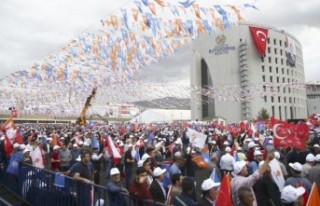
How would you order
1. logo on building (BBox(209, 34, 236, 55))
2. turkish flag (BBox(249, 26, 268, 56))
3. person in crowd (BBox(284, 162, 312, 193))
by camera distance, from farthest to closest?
logo on building (BBox(209, 34, 236, 55)), turkish flag (BBox(249, 26, 268, 56)), person in crowd (BBox(284, 162, 312, 193))

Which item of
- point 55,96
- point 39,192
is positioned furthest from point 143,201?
point 55,96

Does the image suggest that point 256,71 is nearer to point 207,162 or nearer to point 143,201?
point 207,162

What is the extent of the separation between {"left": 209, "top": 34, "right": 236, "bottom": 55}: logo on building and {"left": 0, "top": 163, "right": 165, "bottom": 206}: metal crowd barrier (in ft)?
244

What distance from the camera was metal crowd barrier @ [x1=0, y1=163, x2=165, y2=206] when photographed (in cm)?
564

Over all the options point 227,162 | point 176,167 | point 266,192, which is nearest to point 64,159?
point 176,167

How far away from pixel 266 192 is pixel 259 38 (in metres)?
76.2

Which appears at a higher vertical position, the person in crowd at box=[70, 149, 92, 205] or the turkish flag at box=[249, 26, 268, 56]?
the turkish flag at box=[249, 26, 268, 56]

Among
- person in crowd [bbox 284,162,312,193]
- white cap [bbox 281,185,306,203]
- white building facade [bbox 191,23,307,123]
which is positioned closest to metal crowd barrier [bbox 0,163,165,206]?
white cap [bbox 281,185,306,203]

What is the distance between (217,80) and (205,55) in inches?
266

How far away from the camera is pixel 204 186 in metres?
4.79

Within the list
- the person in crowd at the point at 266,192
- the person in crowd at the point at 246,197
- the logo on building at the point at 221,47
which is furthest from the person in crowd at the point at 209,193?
the logo on building at the point at 221,47

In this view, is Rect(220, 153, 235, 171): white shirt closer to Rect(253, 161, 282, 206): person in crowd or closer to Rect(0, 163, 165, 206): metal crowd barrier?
Rect(253, 161, 282, 206): person in crowd

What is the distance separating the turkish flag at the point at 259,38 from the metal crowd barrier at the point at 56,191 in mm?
73381

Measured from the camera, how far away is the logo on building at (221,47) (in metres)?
80.6
